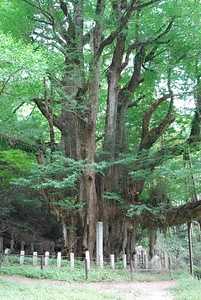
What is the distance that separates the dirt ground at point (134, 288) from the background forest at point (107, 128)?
2714mm

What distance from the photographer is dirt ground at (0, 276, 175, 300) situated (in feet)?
23.5

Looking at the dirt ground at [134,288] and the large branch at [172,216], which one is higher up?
the large branch at [172,216]

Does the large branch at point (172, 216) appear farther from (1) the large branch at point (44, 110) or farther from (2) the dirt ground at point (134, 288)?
(1) the large branch at point (44, 110)

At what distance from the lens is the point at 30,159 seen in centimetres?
1277

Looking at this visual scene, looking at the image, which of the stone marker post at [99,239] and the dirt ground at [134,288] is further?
the stone marker post at [99,239]

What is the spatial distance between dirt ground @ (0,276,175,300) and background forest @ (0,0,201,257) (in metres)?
2.71

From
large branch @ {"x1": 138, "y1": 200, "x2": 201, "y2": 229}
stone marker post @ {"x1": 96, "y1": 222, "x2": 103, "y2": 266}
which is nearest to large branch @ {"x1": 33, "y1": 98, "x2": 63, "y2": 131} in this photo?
stone marker post @ {"x1": 96, "y1": 222, "x2": 103, "y2": 266}

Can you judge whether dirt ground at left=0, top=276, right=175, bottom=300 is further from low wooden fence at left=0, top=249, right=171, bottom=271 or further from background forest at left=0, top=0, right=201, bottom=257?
background forest at left=0, top=0, right=201, bottom=257

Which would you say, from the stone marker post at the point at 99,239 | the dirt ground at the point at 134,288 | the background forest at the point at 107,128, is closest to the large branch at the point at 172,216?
the background forest at the point at 107,128

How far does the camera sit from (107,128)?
13.5 meters

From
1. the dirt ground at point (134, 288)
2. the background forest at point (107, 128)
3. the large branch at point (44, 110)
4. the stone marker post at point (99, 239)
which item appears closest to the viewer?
the dirt ground at point (134, 288)

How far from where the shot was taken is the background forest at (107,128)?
10.7 meters

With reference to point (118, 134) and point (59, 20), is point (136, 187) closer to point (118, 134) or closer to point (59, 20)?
point (118, 134)

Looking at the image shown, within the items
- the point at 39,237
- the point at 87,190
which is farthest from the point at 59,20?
the point at 39,237
